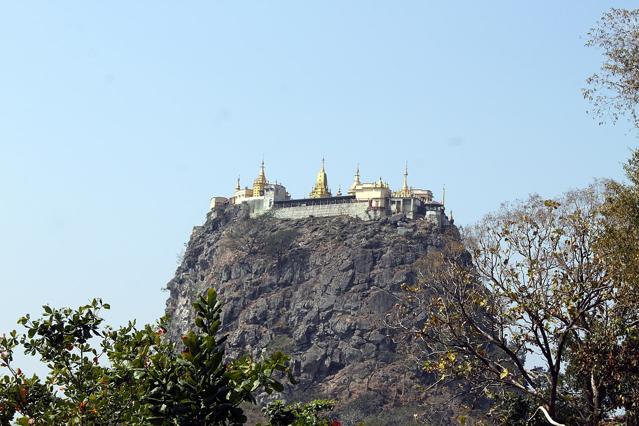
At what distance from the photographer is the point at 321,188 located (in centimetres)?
11438

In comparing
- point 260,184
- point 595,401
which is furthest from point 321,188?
point 595,401

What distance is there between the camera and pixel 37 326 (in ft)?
46.5

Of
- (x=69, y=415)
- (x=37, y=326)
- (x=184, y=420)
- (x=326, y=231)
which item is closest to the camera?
(x=184, y=420)

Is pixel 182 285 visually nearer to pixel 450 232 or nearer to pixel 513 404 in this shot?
pixel 450 232

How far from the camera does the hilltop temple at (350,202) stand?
347ft

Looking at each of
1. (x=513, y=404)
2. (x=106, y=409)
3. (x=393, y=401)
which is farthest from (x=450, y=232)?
(x=106, y=409)

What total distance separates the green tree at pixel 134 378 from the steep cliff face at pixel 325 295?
74501 millimetres

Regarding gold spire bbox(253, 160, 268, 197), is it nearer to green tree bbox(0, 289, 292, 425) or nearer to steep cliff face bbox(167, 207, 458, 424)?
steep cliff face bbox(167, 207, 458, 424)

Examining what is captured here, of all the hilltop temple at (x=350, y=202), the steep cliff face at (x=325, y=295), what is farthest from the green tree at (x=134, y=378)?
the hilltop temple at (x=350, y=202)

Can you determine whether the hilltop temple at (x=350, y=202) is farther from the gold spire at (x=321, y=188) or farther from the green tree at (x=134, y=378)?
the green tree at (x=134, y=378)

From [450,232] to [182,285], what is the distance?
3302 centimetres

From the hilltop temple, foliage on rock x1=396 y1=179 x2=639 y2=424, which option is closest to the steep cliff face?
the hilltop temple

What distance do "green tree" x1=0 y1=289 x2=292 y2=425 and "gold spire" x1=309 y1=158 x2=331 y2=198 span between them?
96.9m

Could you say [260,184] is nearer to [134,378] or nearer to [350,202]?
[350,202]
